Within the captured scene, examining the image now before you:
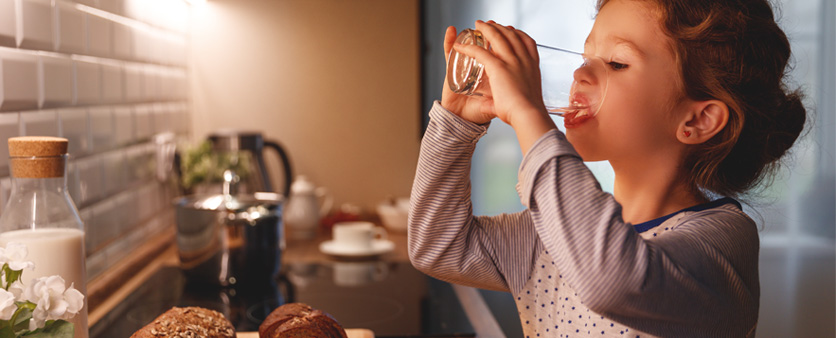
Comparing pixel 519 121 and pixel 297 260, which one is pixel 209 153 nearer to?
pixel 297 260

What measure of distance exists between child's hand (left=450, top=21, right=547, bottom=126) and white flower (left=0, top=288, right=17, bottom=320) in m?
0.47

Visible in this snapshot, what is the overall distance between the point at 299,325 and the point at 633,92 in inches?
Answer: 20.1

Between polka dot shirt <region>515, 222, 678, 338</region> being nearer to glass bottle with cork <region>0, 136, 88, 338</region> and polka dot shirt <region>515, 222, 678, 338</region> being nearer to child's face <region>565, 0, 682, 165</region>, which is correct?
child's face <region>565, 0, 682, 165</region>

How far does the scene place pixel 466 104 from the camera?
0.86 metres

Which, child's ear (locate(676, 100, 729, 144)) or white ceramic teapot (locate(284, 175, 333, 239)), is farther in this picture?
white ceramic teapot (locate(284, 175, 333, 239))

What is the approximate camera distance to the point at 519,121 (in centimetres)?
A: 66

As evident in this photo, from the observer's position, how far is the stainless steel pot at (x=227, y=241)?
1.46m

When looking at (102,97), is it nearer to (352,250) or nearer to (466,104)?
(352,250)

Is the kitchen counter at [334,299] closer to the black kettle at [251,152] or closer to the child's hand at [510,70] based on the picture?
the black kettle at [251,152]

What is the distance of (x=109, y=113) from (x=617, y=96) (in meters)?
1.15

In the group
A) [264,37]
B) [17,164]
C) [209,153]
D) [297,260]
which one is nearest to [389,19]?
[264,37]

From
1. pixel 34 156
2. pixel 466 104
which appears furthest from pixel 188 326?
pixel 466 104

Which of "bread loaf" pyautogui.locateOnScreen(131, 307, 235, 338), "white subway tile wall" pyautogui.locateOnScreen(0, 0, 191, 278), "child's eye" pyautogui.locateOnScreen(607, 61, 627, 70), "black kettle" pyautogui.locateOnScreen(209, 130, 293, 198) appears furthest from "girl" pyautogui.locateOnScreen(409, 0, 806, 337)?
"black kettle" pyautogui.locateOnScreen(209, 130, 293, 198)

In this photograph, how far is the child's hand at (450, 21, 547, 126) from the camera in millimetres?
681
